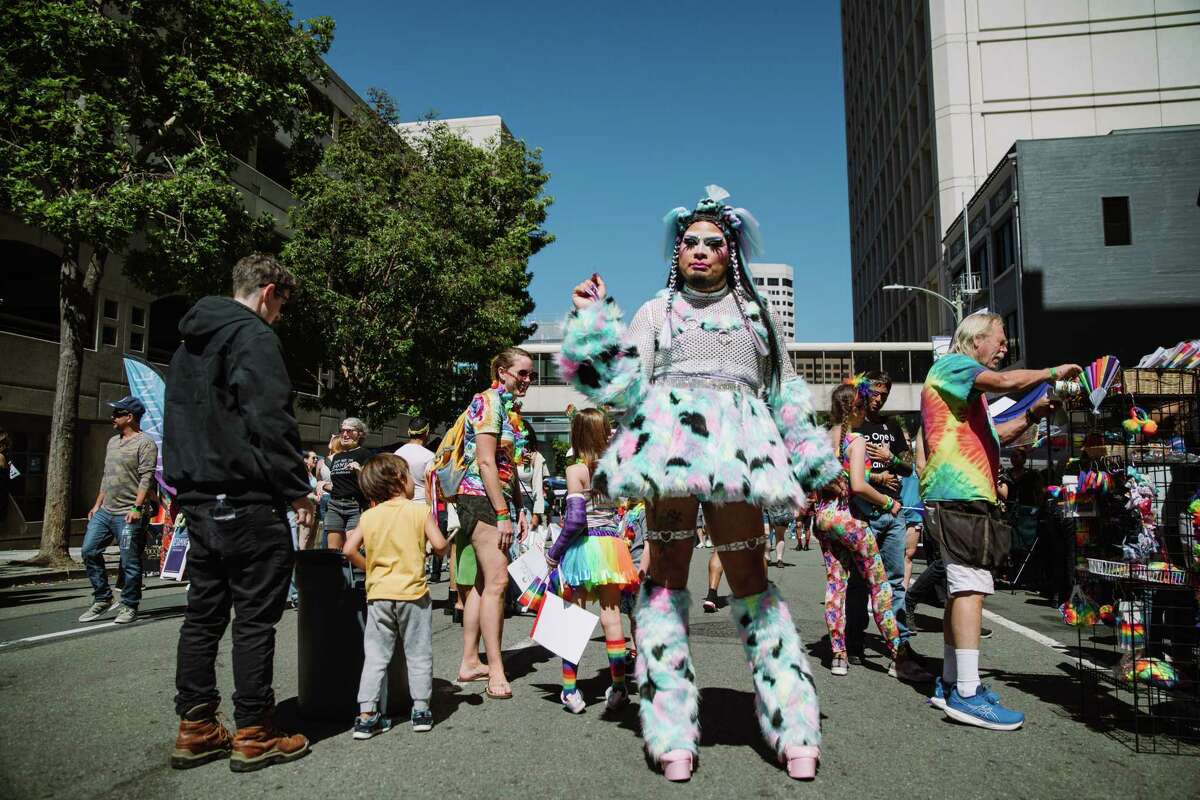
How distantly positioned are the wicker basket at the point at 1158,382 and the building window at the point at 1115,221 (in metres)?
31.0

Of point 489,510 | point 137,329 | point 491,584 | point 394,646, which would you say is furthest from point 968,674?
point 137,329

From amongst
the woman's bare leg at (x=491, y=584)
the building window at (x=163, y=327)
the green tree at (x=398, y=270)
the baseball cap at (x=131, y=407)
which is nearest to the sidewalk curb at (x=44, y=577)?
the baseball cap at (x=131, y=407)

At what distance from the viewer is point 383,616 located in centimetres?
388

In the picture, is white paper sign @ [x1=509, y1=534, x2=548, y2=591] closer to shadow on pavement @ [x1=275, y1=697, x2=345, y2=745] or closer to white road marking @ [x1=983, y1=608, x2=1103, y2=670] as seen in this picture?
shadow on pavement @ [x1=275, y1=697, x2=345, y2=745]

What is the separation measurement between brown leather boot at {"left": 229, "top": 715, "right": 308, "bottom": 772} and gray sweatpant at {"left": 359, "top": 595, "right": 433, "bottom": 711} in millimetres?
415

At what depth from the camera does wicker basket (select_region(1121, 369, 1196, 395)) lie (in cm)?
391

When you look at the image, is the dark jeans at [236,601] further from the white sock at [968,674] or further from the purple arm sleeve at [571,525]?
the white sock at [968,674]

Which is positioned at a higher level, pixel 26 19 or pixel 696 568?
pixel 26 19

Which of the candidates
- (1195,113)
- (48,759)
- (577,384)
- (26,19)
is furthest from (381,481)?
(1195,113)

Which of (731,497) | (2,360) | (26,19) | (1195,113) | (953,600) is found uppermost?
(1195,113)

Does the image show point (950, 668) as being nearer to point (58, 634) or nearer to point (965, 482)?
point (965, 482)

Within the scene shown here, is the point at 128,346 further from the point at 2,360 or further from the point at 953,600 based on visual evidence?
the point at 953,600

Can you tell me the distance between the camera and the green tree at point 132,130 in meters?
11.9

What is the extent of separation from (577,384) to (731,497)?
0.77 metres
